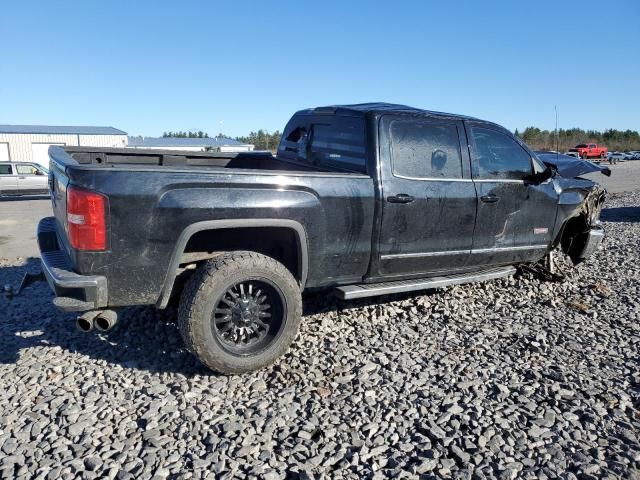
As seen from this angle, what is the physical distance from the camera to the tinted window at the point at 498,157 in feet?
16.1

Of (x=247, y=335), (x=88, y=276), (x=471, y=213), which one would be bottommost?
(x=247, y=335)

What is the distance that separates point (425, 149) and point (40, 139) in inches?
1654

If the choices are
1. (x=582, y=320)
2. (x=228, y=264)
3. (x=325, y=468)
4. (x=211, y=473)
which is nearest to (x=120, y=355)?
(x=228, y=264)

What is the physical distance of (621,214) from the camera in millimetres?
13227

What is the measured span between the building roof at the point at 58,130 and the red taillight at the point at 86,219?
4164cm

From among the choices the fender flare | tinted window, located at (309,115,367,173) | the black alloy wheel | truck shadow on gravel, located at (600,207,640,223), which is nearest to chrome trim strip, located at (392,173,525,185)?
tinted window, located at (309,115,367,173)

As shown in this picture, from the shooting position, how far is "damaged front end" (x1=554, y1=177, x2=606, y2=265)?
5641 mm

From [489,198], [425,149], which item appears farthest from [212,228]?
[489,198]

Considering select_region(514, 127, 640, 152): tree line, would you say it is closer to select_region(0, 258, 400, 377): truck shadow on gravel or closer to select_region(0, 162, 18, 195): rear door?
select_region(0, 162, 18, 195): rear door

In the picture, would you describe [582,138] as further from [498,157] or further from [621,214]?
[498,157]

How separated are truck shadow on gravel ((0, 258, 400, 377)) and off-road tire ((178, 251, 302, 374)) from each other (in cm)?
29

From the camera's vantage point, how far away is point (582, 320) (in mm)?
4922

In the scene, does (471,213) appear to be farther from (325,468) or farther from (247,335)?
(325,468)

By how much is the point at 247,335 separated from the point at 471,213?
2338mm
